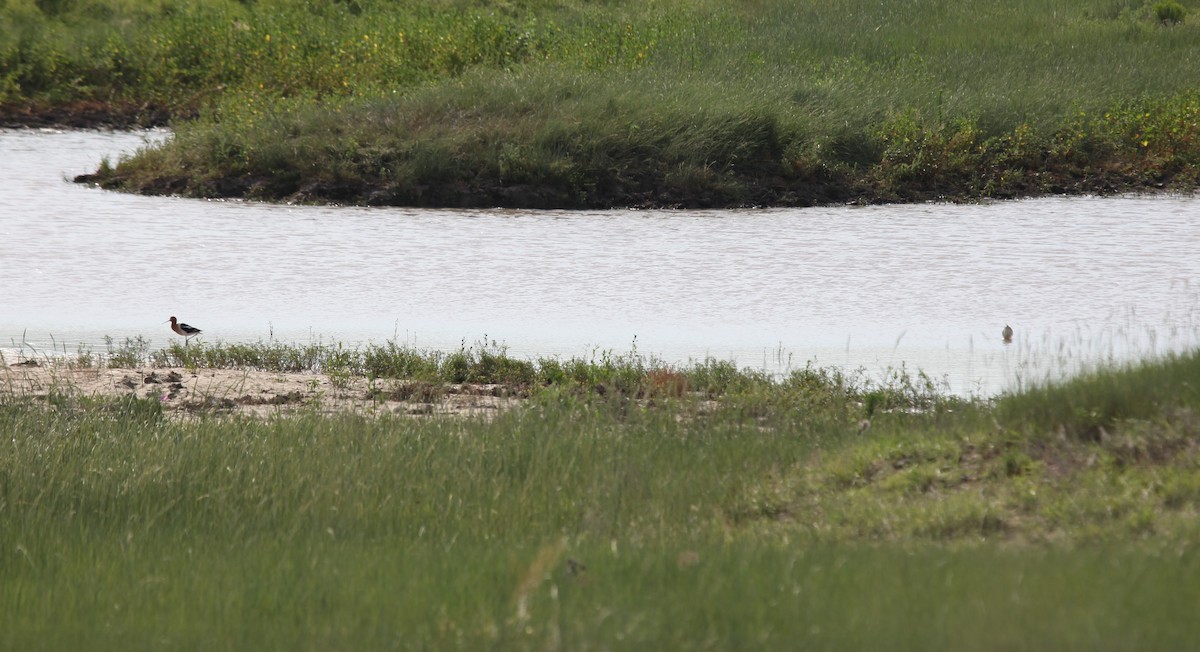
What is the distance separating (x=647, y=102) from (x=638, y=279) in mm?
7270

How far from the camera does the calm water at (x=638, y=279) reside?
13.1m

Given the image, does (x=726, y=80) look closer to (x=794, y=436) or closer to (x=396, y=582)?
(x=794, y=436)

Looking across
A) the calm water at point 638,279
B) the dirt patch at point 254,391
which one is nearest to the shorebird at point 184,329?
the calm water at point 638,279

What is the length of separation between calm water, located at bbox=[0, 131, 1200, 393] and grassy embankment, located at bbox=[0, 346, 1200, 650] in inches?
116

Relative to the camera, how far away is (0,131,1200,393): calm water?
13086 millimetres

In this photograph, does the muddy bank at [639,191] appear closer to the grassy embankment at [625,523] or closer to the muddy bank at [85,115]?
the muddy bank at [85,115]

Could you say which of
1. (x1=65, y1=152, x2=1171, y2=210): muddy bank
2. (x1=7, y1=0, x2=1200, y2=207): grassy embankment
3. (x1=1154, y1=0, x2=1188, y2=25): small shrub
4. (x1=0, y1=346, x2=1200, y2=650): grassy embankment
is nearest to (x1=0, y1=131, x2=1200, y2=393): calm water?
(x1=65, y1=152, x2=1171, y2=210): muddy bank

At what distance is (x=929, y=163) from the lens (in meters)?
23.0

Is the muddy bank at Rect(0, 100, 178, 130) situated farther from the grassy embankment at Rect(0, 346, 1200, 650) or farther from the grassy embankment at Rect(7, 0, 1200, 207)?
the grassy embankment at Rect(0, 346, 1200, 650)

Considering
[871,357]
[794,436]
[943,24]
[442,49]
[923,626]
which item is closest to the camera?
[923,626]

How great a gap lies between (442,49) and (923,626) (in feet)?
83.1

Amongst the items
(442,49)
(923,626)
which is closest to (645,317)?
(923,626)

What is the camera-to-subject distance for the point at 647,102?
2319 centimetres

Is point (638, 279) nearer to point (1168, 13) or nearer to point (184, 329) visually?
point (184, 329)
